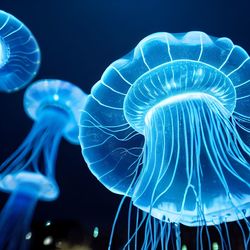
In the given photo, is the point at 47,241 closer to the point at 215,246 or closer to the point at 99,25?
the point at 215,246

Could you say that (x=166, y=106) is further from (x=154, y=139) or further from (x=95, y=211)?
(x=95, y=211)

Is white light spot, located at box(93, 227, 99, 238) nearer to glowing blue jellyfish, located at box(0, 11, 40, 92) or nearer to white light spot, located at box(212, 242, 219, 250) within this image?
white light spot, located at box(212, 242, 219, 250)

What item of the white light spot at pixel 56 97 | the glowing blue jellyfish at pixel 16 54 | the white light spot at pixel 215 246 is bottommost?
the white light spot at pixel 215 246

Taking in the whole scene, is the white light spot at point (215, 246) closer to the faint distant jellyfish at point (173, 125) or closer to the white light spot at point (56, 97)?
the faint distant jellyfish at point (173, 125)

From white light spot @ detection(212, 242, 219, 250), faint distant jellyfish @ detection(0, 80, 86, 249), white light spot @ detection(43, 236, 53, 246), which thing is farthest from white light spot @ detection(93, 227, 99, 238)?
white light spot @ detection(212, 242, 219, 250)

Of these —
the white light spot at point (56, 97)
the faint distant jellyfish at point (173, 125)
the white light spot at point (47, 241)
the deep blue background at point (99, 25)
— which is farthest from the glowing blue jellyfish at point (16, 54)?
the white light spot at point (47, 241)

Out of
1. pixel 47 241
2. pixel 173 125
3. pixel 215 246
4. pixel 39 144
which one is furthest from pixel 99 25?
pixel 47 241

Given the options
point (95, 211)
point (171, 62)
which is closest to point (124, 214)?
point (95, 211)
